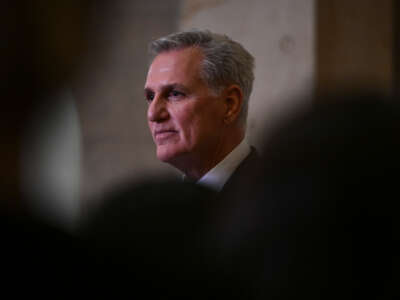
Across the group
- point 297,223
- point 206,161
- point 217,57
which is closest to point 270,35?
point 217,57

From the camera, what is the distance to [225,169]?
0.90 m

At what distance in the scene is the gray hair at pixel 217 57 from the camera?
91cm

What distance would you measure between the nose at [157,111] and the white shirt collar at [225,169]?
0.12 metres

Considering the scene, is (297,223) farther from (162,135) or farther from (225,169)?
(162,135)

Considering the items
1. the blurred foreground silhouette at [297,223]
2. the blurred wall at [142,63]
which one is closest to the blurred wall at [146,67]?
the blurred wall at [142,63]

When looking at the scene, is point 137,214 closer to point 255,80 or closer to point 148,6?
point 255,80

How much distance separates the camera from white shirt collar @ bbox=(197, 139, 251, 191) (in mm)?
879

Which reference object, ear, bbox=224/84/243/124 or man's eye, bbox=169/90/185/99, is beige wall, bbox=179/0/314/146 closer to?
ear, bbox=224/84/243/124

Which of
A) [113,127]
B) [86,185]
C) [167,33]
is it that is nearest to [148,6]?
[167,33]

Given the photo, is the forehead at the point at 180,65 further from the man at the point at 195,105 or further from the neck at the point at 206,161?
the neck at the point at 206,161

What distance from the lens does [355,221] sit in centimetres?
80

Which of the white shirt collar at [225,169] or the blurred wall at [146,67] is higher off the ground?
the blurred wall at [146,67]

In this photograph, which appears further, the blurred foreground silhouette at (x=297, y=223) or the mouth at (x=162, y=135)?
the mouth at (x=162, y=135)

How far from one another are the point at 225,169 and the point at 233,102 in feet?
0.39
